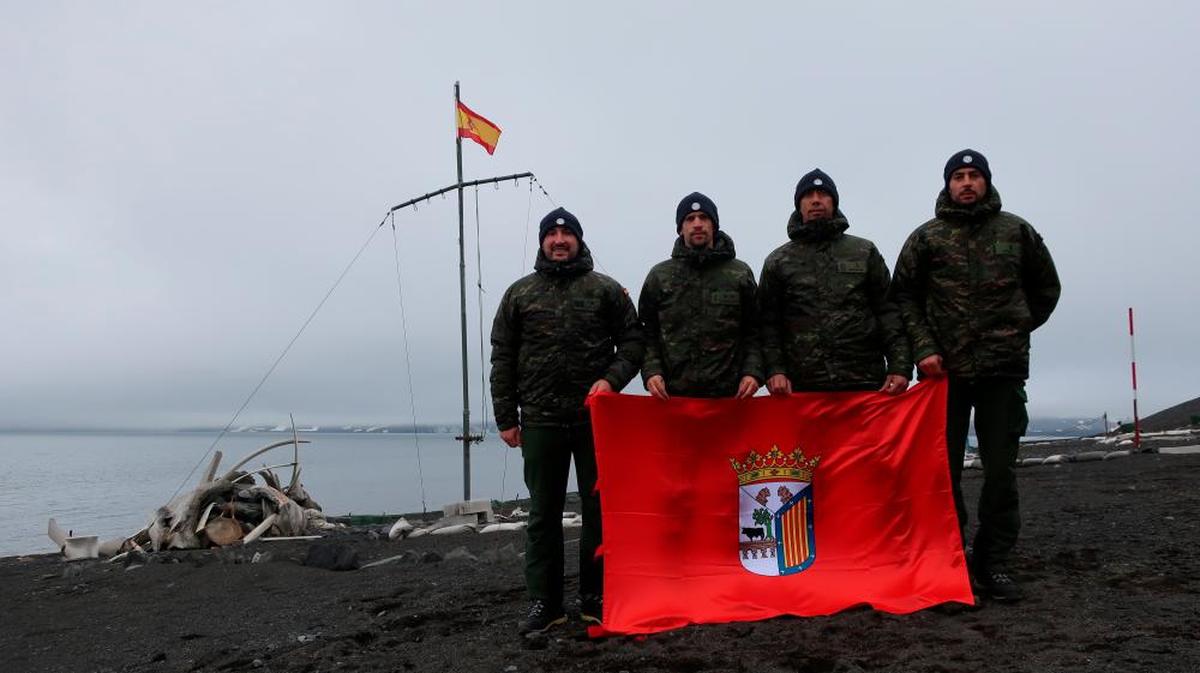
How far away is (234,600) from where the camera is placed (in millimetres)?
6785

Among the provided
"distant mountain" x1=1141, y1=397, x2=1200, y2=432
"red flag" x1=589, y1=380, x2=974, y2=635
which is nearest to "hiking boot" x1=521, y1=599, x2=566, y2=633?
"red flag" x1=589, y1=380, x2=974, y2=635

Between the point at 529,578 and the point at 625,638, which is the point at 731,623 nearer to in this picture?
the point at 625,638

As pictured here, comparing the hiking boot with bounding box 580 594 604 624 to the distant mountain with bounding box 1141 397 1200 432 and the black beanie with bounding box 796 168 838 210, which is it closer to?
the black beanie with bounding box 796 168 838 210

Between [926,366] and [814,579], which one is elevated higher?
[926,366]

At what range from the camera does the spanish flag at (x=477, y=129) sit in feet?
44.8

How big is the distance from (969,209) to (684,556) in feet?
8.84

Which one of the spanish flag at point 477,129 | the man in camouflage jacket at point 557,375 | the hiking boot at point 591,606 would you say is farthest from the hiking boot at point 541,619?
the spanish flag at point 477,129

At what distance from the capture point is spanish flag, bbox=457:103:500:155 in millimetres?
13656

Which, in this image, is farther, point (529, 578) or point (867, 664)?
point (529, 578)

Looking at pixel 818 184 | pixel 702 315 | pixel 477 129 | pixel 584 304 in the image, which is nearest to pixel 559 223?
pixel 584 304

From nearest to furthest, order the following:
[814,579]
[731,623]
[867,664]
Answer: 1. [867,664]
2. [731,623]
3. [814,579]

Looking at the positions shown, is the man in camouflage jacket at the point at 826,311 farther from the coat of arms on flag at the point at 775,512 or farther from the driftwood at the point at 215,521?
the driftwood at the point at 215,521

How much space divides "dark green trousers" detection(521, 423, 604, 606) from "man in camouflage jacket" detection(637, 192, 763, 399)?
23.9 inches

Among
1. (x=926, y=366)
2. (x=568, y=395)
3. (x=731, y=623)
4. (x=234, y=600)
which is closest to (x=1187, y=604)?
(x=926, y=366)
